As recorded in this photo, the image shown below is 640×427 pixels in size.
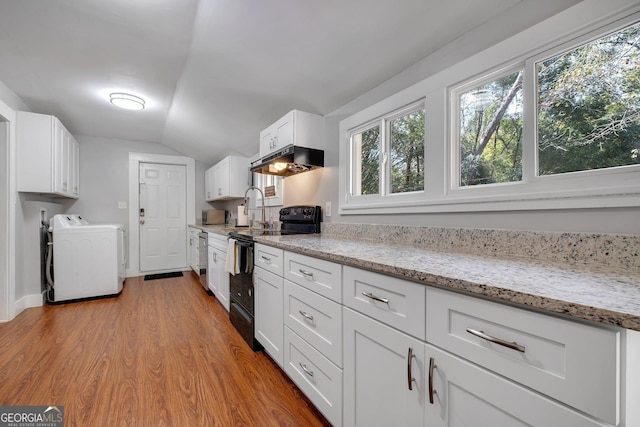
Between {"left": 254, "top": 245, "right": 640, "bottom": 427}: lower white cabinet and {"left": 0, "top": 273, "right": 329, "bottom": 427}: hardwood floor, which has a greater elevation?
{"left": 254, "top": 245, "right": 640, "bottom": 427}: lower white cabinet

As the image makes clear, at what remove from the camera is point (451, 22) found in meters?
1.32

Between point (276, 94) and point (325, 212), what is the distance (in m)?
1.16

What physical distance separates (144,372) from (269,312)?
0.90 metres

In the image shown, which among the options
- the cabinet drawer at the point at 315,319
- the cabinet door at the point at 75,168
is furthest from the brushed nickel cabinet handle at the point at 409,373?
the cabinet door at the point at 75,168

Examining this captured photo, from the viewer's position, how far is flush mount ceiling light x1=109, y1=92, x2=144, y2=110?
2.89m

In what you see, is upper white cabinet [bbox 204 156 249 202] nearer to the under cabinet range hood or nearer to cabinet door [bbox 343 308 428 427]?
the under cabinet range hood

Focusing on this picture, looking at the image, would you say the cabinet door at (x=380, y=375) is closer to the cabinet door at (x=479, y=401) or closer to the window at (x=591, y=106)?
the cabinet door at (x=479, y=401)

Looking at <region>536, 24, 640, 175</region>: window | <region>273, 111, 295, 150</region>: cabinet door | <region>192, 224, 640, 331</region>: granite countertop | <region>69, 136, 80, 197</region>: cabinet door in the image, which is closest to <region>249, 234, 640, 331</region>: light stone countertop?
<region>192, 224, 640, 331</region>: granite countertop

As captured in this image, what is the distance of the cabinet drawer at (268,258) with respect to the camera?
171 centimetres

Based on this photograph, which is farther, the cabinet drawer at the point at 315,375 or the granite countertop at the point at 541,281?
the cabinet drawer at the point at 315,375

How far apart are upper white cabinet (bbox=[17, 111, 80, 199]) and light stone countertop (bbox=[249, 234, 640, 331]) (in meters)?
3.67

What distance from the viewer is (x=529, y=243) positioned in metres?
1.09

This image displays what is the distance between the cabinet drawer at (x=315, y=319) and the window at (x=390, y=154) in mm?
924

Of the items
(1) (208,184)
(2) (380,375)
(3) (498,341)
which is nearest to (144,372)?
(2) (380,375)
